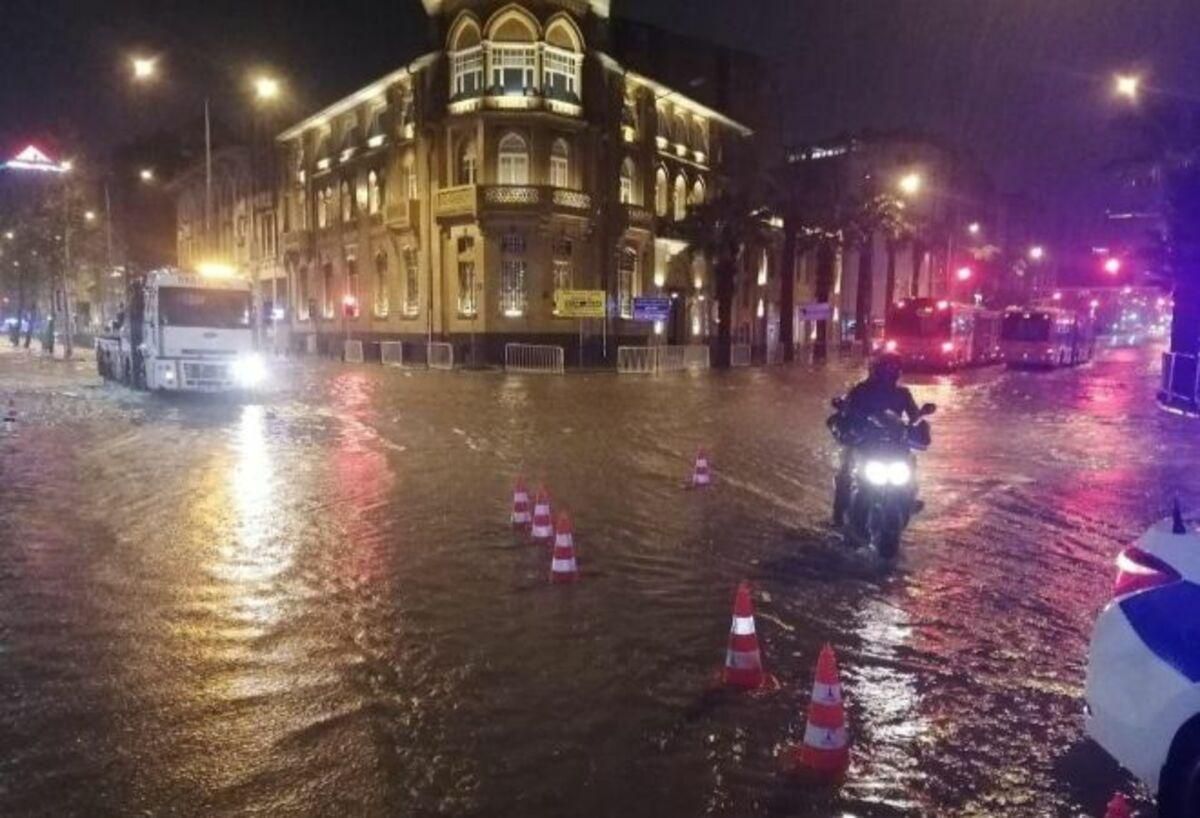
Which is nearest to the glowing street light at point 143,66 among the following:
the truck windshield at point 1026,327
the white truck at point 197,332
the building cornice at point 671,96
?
the white truck at point 197,332

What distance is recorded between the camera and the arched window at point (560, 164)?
47.7 metres

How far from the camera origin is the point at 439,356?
4709 cm

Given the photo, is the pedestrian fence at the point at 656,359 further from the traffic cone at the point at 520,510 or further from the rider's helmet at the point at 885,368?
the rider's helmet at the point at 885,368

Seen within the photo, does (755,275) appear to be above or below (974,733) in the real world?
above

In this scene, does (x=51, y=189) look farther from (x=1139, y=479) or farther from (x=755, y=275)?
(x=1139, y=479)

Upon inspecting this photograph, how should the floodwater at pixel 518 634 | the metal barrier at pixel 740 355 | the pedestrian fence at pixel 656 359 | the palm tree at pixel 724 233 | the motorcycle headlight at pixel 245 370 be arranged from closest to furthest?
the floodwater at pixel 518 634, the motorcycle headlight at pixel 245 370, the pedestrian fence at pixel 656 359, the palm tree at pixel 724 233, the metal barrier at pixel 740 355

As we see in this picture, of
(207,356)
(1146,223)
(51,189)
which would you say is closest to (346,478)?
(207,356)

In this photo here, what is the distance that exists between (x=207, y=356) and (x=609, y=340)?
1014 inches

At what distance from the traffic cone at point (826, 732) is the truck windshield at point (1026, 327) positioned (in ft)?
157

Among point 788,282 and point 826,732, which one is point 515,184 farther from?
point 826,732

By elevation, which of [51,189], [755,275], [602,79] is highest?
[602,79]

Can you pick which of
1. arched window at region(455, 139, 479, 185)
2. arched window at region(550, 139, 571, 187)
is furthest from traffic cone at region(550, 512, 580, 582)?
arched window at region(455, 139, 479, 185)

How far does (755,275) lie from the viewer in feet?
212

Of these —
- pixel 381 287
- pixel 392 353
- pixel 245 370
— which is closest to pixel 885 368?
pixel 245 370
